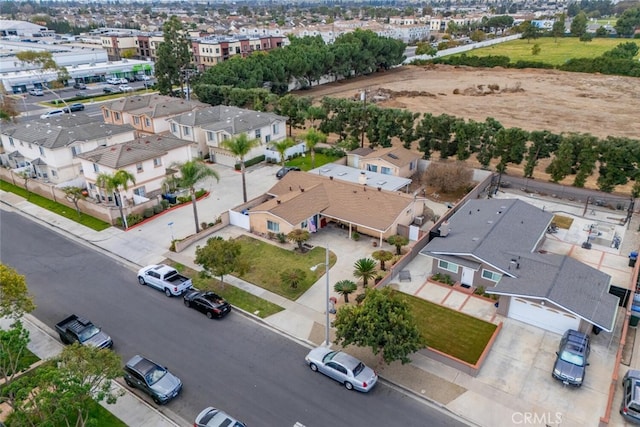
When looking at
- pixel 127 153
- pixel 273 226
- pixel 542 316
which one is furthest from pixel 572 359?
pixel 127 153

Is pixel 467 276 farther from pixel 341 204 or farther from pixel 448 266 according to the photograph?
pixel 341 204

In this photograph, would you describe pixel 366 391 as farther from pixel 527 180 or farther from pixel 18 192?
pixel 18 192

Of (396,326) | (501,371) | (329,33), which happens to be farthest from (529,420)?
(329,33)

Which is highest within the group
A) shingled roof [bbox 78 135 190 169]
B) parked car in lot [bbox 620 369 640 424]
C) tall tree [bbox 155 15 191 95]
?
tall tree [bbox 155 15 191 95]

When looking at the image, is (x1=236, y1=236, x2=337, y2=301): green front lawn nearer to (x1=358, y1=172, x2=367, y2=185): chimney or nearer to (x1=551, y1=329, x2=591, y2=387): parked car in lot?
(x1=358, y1=172, x2=367, y2=185): chimney

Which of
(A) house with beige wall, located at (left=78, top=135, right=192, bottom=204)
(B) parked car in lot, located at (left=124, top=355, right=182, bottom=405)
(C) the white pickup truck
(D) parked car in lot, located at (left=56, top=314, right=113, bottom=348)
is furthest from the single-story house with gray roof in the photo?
(A) house with beige wall, located at (left=78, top=135, right=192, bottom=204)

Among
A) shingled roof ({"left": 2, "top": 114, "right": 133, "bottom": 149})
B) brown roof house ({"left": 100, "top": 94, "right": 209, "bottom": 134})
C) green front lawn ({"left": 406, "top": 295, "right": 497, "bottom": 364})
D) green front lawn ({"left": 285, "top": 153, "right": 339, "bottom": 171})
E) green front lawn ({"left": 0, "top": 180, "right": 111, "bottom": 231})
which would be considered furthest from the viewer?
brown roof house ({"left": 100, "top": 94, "right": 209, "bottom": 134})

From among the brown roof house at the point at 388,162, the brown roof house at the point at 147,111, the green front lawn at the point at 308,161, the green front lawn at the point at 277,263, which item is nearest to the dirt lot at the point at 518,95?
the brown roof house at the point at 388,162

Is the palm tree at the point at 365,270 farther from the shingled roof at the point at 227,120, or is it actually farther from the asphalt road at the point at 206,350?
the shingled roof at the point at 227,120

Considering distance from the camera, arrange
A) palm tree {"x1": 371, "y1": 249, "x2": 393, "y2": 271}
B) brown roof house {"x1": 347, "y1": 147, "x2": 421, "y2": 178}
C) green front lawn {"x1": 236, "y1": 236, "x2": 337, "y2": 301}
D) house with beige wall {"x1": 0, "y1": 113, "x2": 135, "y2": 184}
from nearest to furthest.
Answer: green front lawn {"x1": 236, "y1": 236, "x2": 337, "y2": 301} → palm tree {"x1": 371, "y1": 249, "x2": 393, "y2": 271} → house with beige wall {"x1": 0, "y1": 113, "x2": 135, "y2": 184} → brown roof house {"x1": 347, "y1": 147, "x2": 421, "y2": 178}
